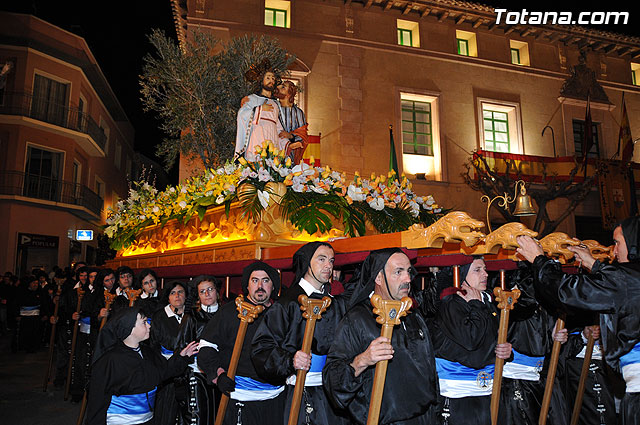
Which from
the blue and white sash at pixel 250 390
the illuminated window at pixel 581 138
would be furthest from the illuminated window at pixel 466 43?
the blue and white sash at pixel 250 390

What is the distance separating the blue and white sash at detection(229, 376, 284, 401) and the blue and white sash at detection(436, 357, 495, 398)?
1.34 meters

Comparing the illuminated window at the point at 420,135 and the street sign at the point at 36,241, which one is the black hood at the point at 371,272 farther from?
the street sign at the point at 36,241

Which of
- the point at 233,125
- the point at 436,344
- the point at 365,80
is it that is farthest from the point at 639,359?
the point at 365,80

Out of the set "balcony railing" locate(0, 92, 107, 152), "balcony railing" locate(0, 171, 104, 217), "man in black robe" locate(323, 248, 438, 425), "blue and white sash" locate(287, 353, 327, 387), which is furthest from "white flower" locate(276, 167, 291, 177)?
"balcony railing" locate(0, 92, 107, 152)

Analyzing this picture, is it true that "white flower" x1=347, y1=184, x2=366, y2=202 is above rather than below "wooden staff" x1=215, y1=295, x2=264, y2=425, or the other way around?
above

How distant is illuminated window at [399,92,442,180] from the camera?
1734 cm

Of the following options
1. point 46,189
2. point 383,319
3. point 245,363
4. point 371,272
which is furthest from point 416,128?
point 383,319

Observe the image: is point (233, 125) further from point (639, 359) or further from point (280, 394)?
point (639, 359)

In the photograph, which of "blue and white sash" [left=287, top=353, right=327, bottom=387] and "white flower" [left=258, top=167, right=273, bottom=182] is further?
"white flower" [left=258, top=167, right=273, bottom=182]

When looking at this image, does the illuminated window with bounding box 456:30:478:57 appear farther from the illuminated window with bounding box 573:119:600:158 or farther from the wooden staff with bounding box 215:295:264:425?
the wooden staff with bounding box 215:295:264:425

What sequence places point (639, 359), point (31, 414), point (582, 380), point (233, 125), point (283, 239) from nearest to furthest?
point (639, 359) → point (582, 380) → point (283, 239) → point (31, 414) → point (233, 125)

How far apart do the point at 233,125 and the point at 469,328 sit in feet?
30.3

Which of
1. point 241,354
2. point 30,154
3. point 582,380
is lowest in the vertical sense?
point 582,380

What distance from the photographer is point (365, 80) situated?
17062mm
